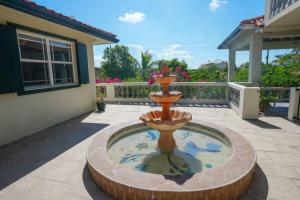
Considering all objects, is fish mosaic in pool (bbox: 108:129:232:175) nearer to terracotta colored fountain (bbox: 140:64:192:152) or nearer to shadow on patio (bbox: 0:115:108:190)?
terracotta colored fountain (bbox: 140:64:192:152)

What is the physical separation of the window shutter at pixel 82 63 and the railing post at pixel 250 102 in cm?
575

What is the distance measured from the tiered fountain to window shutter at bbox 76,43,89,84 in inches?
132

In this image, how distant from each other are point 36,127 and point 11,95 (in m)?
1.12

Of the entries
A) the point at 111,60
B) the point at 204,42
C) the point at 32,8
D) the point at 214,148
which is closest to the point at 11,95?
the point at 32,8

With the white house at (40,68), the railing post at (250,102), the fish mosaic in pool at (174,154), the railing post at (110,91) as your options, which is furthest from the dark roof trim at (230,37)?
Result: the railing post at (110,91)

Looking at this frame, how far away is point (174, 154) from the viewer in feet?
11.3

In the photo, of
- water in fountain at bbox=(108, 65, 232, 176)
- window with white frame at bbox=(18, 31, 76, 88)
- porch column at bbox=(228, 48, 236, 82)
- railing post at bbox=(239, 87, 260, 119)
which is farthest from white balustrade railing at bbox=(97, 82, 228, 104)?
water in fountain at bbox=(108, 65, 232, 176)

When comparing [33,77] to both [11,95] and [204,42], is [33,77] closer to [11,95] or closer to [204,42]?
[11,95]

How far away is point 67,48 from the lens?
6.48 metres

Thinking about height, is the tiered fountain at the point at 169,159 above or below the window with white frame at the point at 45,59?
below

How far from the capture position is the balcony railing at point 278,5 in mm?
5066

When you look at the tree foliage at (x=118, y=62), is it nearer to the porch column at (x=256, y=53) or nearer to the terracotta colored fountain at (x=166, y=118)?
the porch column at (x=256, y=53)

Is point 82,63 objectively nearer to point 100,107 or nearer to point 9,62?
point 100,107

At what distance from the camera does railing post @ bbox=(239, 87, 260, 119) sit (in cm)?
559
